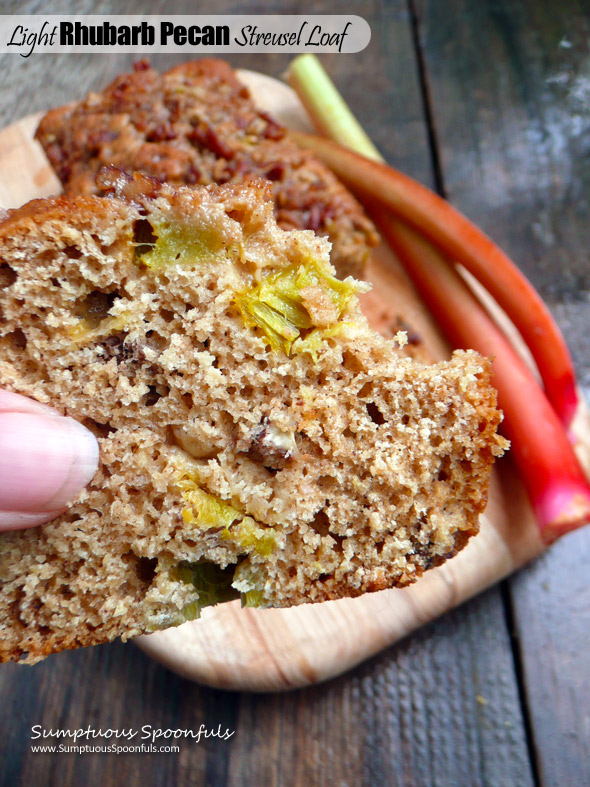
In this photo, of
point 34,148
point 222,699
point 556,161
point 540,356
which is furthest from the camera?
point 556,161

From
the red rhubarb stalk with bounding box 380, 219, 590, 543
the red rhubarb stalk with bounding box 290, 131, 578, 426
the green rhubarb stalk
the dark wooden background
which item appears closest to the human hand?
the dark wooden background

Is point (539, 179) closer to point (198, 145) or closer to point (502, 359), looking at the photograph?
point (502, 359)

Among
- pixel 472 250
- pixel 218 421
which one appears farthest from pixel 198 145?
pixel 218 421

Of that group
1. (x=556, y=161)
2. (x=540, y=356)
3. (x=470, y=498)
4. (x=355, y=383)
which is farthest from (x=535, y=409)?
(x=556, y=161)

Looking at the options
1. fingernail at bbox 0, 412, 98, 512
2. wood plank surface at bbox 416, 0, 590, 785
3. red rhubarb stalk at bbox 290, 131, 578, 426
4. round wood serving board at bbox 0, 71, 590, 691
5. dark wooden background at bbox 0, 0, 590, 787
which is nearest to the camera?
fingernail at bbox 0, 412, 98, 512

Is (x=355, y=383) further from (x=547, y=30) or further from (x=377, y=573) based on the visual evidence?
(x=547, y=30)

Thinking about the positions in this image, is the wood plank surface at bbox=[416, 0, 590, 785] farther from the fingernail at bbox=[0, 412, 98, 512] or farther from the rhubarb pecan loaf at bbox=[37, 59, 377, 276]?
the fingernail at bbox=[0, 412, 98, 512]
